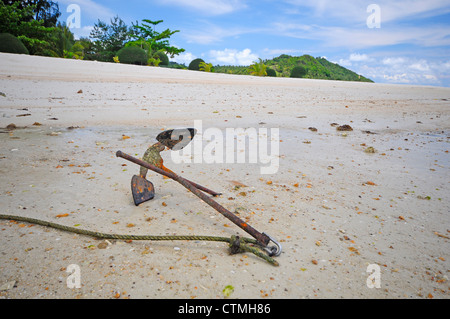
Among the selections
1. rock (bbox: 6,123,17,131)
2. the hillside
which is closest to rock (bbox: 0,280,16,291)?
rock (bbox: 6,123,17,131)

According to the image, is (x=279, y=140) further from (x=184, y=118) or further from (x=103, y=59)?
(x=103, y=59)

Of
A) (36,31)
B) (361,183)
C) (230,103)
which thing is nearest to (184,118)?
(230,103)

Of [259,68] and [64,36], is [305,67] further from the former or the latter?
[64,36]

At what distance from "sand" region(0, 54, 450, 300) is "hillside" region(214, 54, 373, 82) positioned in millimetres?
32769

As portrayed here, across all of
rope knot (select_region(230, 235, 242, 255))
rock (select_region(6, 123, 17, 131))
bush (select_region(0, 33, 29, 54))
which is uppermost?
bush (select_region(0, 33, 29, 54))

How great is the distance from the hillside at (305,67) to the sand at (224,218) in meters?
32.8

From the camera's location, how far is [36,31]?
21547 millimetres

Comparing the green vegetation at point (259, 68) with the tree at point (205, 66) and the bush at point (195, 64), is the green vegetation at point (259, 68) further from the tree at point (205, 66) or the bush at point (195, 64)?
the bush at point (195, 64)

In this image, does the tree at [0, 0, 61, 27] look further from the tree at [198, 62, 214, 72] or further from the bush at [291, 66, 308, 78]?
the bush at [291, 66, 308, 78]

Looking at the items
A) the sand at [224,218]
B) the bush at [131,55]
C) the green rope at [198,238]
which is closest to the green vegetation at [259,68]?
the bush at [131,55]

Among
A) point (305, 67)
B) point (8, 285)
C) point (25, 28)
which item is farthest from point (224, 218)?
point (305, 67)

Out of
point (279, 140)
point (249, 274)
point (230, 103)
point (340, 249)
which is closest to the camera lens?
point (249, 274)

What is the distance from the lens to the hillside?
3796 centimetres
